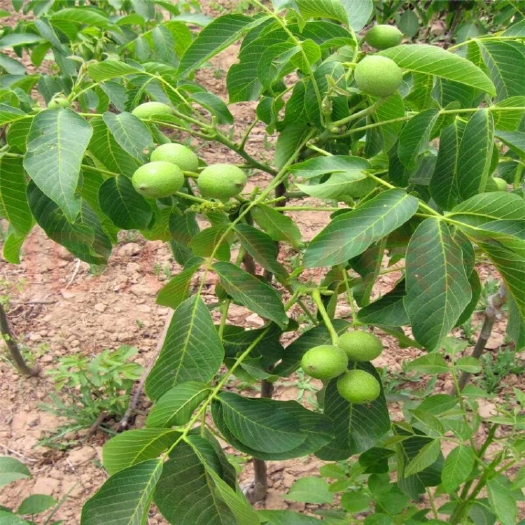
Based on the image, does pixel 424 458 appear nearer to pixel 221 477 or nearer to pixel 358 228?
pixel 221 477

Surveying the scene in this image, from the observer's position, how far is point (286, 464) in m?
2.32

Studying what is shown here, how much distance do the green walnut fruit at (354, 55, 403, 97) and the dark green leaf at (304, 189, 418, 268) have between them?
0.19m

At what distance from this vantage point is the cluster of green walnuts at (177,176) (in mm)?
1052

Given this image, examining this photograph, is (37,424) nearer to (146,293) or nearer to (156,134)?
(146,293)

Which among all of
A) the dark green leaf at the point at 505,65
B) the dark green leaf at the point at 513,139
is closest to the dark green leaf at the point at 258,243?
the dark green leaf at the point at 513,139

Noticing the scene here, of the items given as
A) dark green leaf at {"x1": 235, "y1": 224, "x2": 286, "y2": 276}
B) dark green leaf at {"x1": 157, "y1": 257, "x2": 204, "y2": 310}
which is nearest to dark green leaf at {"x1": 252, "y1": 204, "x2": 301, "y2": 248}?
dark green leaf at {"x1": 235, "y1": 224, "x2": 286, "y2": 276}

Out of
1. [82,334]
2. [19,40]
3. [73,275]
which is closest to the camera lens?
[19,40]

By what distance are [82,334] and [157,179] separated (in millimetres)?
1959

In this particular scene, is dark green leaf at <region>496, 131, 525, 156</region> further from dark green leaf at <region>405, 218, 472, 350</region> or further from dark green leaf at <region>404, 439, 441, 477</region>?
dark green leaf at <region>404, 439, 441, 477</region>

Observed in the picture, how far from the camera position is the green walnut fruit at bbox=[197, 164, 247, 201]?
111cm

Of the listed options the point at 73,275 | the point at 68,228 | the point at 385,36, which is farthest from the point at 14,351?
the point at 385,36

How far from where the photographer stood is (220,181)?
1.11m

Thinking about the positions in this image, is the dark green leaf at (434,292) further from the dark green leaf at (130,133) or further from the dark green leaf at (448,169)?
the dark green leaf at (130,133)

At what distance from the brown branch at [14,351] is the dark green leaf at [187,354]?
1.44m
